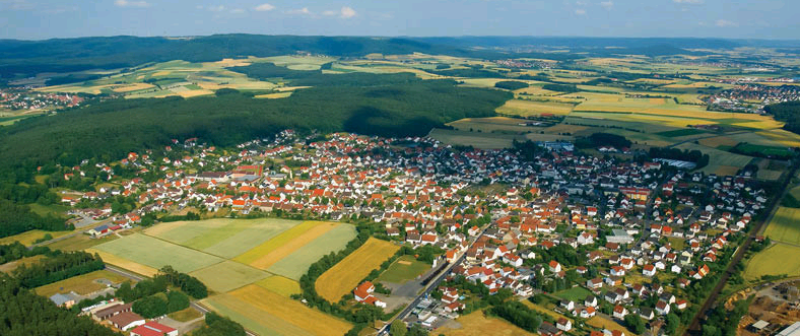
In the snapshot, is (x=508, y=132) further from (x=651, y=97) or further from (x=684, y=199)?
(x=651, y=97)

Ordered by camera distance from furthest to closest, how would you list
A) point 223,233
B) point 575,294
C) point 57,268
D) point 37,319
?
point 223,233, point 57,268, point 575,294, point 37,319

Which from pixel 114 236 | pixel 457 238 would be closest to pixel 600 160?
pixel 457 238

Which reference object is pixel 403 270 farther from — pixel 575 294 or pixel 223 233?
pixel 223 233

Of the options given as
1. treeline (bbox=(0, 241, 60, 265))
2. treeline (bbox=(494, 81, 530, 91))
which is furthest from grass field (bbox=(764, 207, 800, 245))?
treeline (bbox=(494, 81, 530, 91))

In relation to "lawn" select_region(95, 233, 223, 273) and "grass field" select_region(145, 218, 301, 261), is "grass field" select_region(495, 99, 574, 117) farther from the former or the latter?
"lawn" select_region(95, 233, 223, 273)

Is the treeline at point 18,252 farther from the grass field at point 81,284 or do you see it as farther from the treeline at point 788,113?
the treeline at point 788,113

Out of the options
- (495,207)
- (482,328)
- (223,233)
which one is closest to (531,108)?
(495,207)
